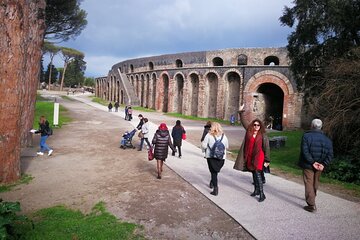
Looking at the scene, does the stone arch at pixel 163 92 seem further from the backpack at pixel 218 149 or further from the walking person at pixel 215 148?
the backpack at pixel 218 149

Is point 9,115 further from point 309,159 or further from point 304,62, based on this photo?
point 304,62

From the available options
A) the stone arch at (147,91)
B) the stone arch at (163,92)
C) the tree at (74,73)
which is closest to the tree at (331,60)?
the stone arch at (163,92)

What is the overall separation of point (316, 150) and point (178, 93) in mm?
29141

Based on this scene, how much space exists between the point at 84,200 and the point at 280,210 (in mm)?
3658

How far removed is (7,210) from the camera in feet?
11.8

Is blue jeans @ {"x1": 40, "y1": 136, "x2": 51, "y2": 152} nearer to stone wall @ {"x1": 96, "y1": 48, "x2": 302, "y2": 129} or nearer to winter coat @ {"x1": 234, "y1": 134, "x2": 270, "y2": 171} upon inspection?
winter coat @ {"x1": 234, "y1": 134, "x2": 270, "y2": 171}

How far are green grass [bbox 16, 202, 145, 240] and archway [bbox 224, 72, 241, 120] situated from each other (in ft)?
79.1

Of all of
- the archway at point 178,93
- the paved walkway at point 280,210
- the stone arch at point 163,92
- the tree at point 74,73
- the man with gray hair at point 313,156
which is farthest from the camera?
the tree at point 74,73

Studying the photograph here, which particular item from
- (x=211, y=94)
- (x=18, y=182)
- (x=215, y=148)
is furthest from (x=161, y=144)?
(x=211, y=94)

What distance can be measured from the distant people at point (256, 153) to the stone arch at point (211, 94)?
23946mm

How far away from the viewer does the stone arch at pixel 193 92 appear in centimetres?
3133

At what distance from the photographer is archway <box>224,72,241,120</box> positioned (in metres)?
27.9

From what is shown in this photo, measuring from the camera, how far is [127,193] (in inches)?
239

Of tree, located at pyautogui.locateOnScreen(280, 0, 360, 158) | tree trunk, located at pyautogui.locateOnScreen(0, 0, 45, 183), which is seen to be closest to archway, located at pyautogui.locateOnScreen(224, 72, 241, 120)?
tree, located at pyautogui.locateOnScreen(280, 0, 360, 158)
